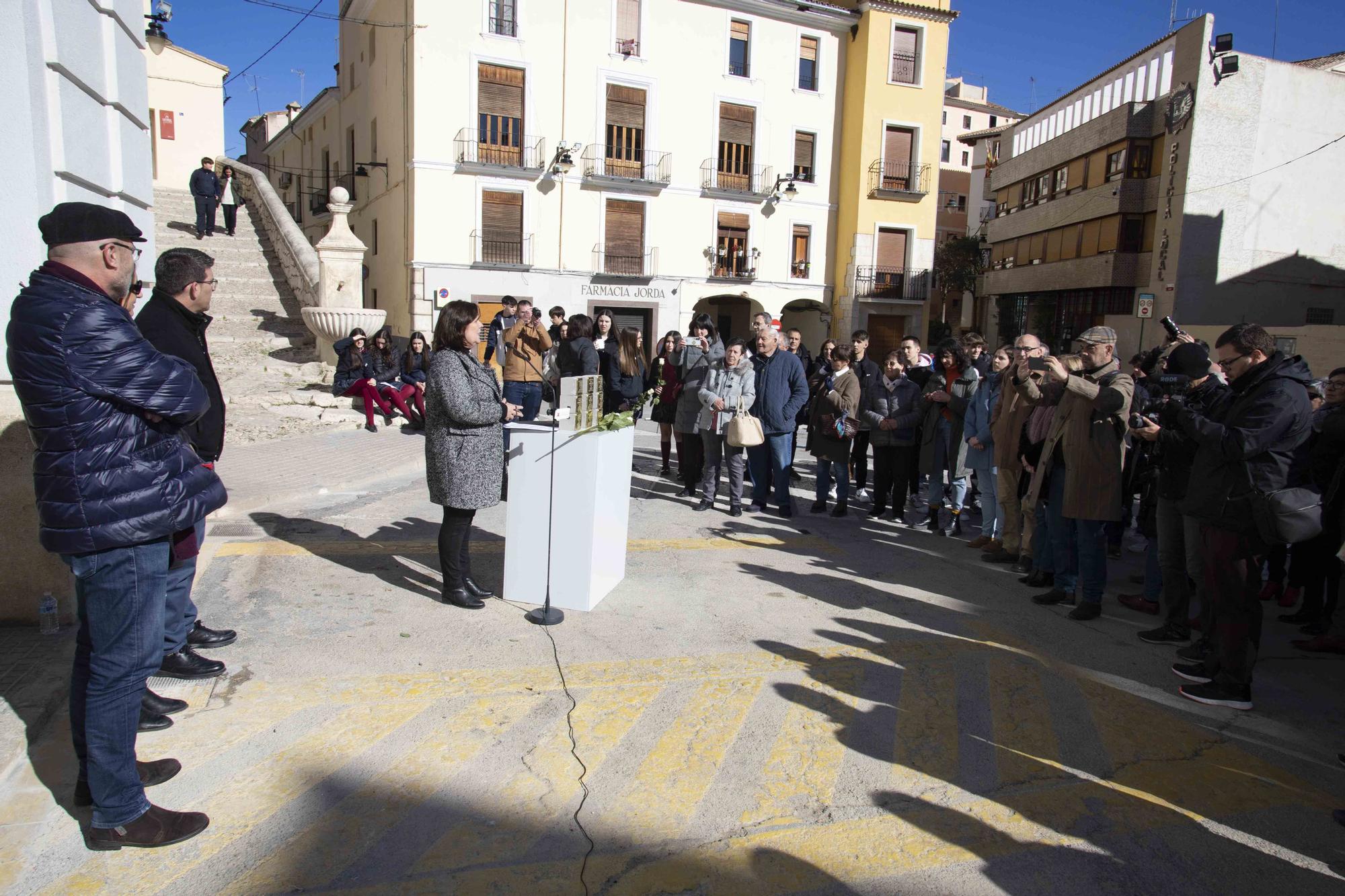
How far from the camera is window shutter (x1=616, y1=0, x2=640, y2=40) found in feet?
83.0

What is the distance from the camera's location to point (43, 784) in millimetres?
3066

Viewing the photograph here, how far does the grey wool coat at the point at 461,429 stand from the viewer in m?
4.83

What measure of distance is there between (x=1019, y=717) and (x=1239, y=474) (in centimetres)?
163

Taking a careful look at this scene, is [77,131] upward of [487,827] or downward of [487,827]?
upward

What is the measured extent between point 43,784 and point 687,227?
1008 inches

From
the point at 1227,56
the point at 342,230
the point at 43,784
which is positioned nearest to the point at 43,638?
the point at 43,784

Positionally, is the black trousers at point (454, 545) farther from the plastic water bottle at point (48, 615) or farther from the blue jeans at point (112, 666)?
the blue jeans at point (112, 666)

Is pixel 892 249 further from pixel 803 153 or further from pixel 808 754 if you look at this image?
pixel 808 754

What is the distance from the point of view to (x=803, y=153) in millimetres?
28672

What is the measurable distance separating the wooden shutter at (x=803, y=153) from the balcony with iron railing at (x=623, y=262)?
618 centimetres

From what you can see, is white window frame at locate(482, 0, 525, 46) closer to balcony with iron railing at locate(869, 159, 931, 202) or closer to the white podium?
balcony with iron railing at locate(869, 159, 931, 202)

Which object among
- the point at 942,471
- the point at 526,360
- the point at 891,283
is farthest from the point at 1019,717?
the point at 891,283

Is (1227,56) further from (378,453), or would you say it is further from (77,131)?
(77,131)

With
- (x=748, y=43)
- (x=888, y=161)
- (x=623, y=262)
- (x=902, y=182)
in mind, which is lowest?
(x=623, y=262)
